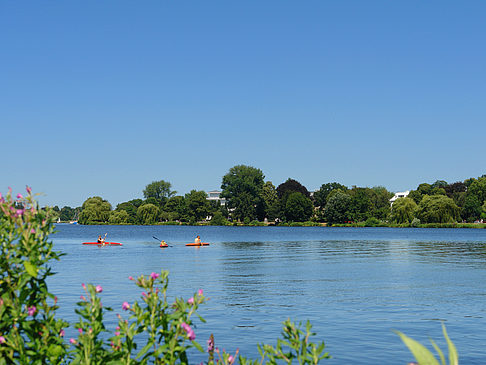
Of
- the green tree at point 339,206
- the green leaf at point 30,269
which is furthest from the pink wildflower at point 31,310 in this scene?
the green tree at point 339,206

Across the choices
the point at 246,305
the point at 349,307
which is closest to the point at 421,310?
the point at 349,307

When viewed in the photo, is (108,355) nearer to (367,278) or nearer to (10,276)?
(10,276)

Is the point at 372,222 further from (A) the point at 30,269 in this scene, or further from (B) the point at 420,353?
(B) the point at 420,353

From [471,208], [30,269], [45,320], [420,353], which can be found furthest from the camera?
[471,208]

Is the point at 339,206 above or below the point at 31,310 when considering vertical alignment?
above

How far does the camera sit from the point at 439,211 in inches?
5930

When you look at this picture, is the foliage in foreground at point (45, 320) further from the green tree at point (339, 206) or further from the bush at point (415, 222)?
the green tree at point (339, 206)

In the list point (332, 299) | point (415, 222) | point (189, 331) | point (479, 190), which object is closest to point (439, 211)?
point (415, 222)

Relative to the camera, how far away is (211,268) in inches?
1893

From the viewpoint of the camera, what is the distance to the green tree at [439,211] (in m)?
151

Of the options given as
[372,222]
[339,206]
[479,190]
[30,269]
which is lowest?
[30,269]

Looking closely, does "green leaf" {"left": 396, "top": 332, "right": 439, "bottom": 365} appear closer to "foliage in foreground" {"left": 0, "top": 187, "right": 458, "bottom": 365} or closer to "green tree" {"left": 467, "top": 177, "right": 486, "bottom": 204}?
"foliage in foreground" {"left": 0, "top": 187, "right": 458, "bottom": 365}

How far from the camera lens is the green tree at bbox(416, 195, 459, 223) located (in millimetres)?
150750

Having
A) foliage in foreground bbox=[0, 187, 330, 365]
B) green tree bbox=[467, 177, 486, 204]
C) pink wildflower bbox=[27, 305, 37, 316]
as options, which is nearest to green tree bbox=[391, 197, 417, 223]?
green tree bbox=[467, 177, 486, 204]
